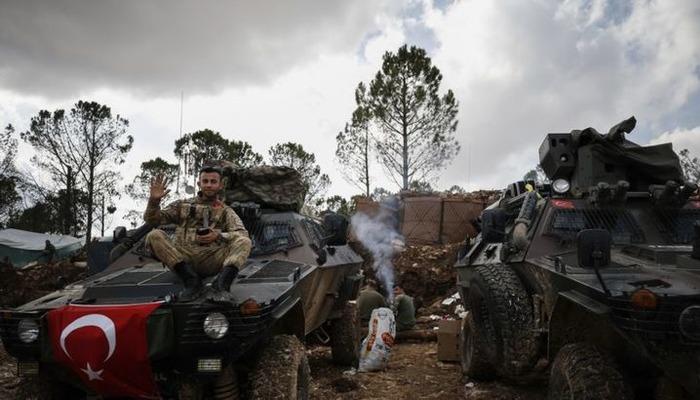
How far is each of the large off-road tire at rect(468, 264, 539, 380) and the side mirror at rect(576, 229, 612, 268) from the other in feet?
3.67

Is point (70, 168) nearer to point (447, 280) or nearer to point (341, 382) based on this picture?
point (447, 280)

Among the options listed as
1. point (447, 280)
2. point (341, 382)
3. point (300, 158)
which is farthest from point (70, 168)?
point (341, 382)

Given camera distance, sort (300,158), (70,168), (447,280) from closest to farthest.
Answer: (447,280)
(70,168)
(300,158)

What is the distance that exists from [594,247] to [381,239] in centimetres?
1255

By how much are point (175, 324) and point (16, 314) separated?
102 centimetres

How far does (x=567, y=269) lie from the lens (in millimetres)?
4203

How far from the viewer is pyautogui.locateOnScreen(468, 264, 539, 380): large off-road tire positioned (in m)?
4.80

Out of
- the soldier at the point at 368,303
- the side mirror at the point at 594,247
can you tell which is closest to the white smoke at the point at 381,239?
Result: the soldier at the point at 368,303

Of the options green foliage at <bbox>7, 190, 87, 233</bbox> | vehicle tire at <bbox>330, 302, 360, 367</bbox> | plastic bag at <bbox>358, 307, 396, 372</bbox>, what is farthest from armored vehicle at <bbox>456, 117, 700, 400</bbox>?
green foliage at <bbox>7, 190, 87, 233</bbox>

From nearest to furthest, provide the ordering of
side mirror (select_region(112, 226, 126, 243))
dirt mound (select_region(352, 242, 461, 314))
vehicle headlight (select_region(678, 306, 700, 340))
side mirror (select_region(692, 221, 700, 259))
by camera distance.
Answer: vehicle headlight (select_region(678, 306, 700, 340)) < side mirror (select_region(692, 221, 700, 259)) < side mirror (select_region(112, 226, 126, 243)) < dirt mound (select_region(352, 242, 461, 314))

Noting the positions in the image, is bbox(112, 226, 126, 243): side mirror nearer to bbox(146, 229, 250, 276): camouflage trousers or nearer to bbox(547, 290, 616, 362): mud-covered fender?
bbox(146, 229, 250, 276): camouflage trousers

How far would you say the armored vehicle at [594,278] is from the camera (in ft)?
10.0

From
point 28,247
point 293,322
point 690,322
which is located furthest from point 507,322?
point 28,247

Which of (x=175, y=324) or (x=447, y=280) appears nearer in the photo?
(x=175, y=324)
